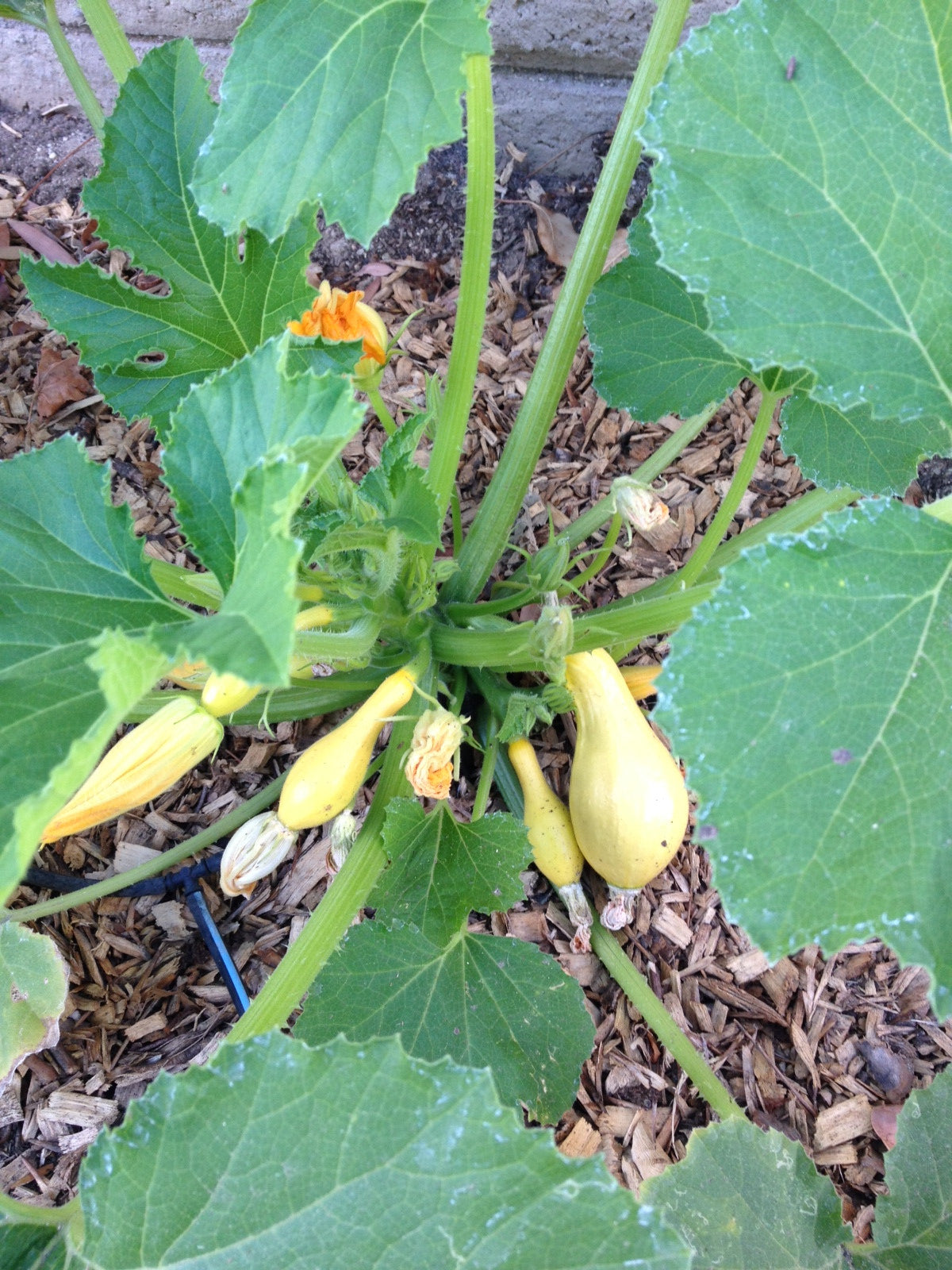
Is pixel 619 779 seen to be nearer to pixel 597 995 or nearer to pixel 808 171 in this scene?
pixel 597 995

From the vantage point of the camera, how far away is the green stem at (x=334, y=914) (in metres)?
1.44

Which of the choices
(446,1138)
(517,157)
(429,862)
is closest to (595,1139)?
(429,862)

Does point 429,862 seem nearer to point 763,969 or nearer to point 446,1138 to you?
point 446,1138

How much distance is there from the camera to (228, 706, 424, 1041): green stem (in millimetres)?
1439

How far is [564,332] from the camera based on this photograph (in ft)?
5.62

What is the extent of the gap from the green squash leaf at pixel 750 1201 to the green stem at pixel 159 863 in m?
0.90

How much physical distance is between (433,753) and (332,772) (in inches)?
7.1

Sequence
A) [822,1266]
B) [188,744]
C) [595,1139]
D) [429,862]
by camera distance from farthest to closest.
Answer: [595,1139]
[429,862]
[822,1266]
[188,744]

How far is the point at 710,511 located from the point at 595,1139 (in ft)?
4.14

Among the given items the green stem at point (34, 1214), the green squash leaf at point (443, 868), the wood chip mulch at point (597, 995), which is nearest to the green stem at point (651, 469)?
the wood chip mulch at point (597, 995)

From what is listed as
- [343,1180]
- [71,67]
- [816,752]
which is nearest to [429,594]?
[816,752]

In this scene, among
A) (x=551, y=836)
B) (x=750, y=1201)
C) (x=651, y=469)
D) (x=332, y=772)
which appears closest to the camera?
(x=750, y=1201)

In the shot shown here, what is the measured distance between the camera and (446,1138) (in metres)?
1.03

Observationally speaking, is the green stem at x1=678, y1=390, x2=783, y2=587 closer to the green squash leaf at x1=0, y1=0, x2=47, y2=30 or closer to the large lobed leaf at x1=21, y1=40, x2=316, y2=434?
the large lobed leaf at x1=21, y1=40, x2=316, y2=434
